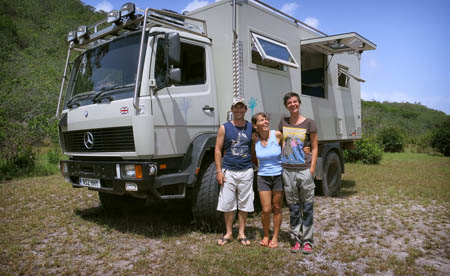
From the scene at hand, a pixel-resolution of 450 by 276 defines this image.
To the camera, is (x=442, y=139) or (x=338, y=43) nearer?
(x=338, y=43)

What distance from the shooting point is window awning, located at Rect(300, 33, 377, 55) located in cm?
593

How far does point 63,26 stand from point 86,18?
198 inches

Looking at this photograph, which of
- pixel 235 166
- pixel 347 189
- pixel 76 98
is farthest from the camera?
pixel 347 189

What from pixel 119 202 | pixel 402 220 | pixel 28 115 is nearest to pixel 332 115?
pixel 402 220

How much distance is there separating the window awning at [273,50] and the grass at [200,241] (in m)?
2.49

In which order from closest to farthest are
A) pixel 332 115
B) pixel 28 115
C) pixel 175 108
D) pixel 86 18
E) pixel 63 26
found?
pixel 175 108 → pixel 332 115 → pixel 28 115 → pixel 63 26 → pixel 86 18

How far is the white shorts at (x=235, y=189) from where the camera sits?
3844 mm

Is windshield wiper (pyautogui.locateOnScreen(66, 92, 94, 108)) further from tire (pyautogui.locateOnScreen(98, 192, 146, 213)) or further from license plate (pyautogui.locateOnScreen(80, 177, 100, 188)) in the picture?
tire (pyautogui.locateOnScreen(98, 192, 146, 213))

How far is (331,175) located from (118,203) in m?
4.30

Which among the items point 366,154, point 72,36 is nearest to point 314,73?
point 72,36

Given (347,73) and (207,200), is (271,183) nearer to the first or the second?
(207,200)

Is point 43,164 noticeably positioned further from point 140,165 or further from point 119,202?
point 140,165

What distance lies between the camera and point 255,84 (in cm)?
487

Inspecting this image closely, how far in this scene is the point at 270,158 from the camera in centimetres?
374
